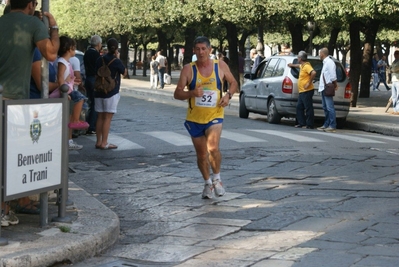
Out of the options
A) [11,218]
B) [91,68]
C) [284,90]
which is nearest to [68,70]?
[91,68]

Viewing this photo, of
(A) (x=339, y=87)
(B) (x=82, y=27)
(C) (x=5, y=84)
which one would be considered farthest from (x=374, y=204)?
(B) (x=82, y=27)

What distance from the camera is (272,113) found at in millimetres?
21328

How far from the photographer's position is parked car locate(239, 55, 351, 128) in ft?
68.1

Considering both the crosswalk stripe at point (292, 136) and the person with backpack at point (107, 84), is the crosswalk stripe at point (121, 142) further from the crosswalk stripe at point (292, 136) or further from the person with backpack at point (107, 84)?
the crosswalk stripe at point (292, 136)

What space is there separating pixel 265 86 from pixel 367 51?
12136 millimetres

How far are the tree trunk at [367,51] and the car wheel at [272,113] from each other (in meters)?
11.0

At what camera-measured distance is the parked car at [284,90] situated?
20.8 metres

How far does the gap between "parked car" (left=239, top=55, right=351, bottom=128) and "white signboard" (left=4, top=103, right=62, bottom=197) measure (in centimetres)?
1355

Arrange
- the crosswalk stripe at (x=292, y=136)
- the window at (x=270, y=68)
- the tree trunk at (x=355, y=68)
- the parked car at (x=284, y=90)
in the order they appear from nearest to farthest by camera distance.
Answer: the crosswalk stripe at (x=292, y=136) < the parked car at (x=284, y=90) < the window at (x=270, y=68) < the tree trunk at (x=355, y=68)

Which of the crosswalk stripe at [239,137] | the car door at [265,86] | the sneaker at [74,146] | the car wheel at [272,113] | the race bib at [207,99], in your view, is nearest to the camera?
the race bib at [207,99]

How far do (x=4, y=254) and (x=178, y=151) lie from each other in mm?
8215

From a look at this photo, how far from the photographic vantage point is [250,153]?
46.5 feet

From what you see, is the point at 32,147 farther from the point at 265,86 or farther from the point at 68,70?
the point at 265,86

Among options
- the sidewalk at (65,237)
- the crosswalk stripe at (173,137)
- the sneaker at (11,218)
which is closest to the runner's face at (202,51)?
the sidewalk at (65,237)
